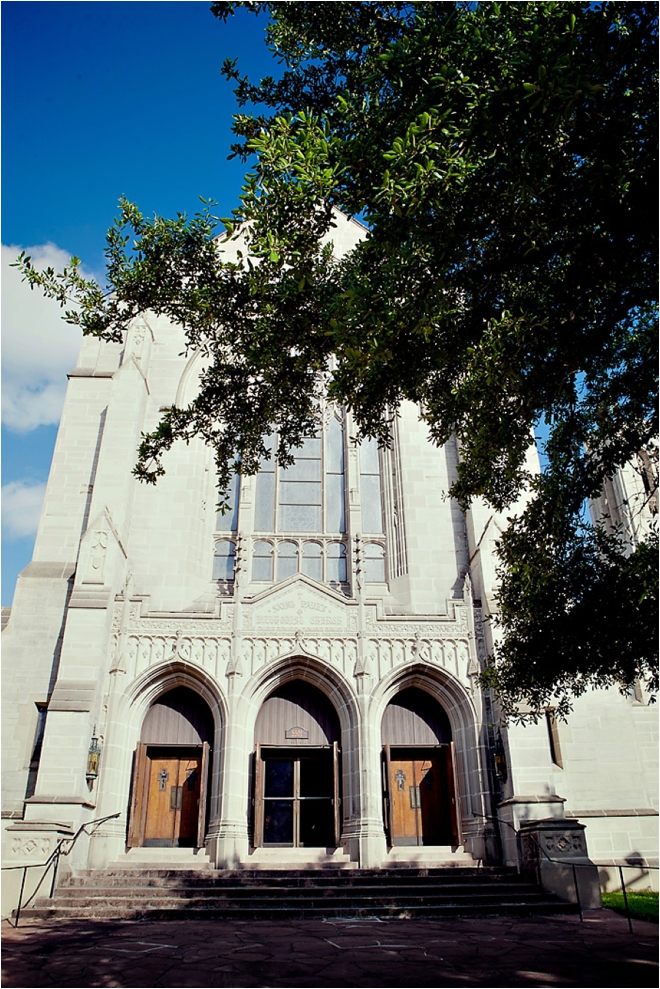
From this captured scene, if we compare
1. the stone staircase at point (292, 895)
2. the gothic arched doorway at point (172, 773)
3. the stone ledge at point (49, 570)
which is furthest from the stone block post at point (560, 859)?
the stone ledge at point (49, 570)

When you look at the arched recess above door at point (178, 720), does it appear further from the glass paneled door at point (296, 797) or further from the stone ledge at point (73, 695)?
the stone ledge at point (73, 695)

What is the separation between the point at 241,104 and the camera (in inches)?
324

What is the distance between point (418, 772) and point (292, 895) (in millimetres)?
4912

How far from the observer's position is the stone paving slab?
234 inches

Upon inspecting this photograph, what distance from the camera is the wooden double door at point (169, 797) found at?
14688 millimetres

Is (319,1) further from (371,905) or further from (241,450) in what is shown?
(371,905)

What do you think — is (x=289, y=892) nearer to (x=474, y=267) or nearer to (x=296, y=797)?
(x=296, y=797)

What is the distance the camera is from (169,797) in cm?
1523

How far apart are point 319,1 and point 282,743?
13.6 metres

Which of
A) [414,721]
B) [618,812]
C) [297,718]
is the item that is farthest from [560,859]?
[297,718]

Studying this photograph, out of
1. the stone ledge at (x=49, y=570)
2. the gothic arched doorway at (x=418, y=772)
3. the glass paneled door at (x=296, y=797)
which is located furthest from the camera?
the stone ledge at (x=49, y=570)

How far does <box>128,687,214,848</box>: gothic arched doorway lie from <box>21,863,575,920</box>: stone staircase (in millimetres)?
1591

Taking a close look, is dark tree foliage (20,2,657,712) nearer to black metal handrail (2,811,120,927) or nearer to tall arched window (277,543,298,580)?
black metal handrail (2,811,120,927)

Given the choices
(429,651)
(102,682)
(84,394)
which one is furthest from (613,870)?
(84,394)
